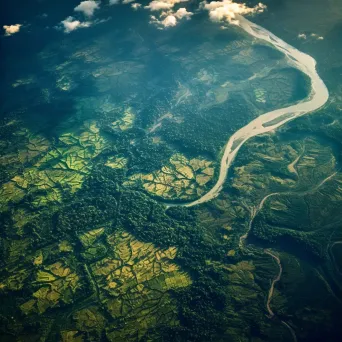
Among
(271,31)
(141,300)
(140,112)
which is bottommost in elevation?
(141,300)

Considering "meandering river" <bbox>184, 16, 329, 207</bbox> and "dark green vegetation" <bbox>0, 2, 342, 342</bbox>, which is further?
"meandering river" <bbox>184, 16, 329, 207</bbox>

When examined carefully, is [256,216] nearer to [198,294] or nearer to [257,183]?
[257,183]

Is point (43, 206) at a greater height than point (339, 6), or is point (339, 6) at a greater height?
point (339, 6)

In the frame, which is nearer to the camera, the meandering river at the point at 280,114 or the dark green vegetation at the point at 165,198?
the dark green vegetation at the point at 165,198

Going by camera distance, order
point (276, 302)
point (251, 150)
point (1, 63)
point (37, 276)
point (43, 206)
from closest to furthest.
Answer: point (276, 302)
point (37, 276)
point (43, 206)
point (251, 150)
point (1, 63)

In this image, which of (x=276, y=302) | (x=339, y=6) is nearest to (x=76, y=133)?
(x=276, y=302)
